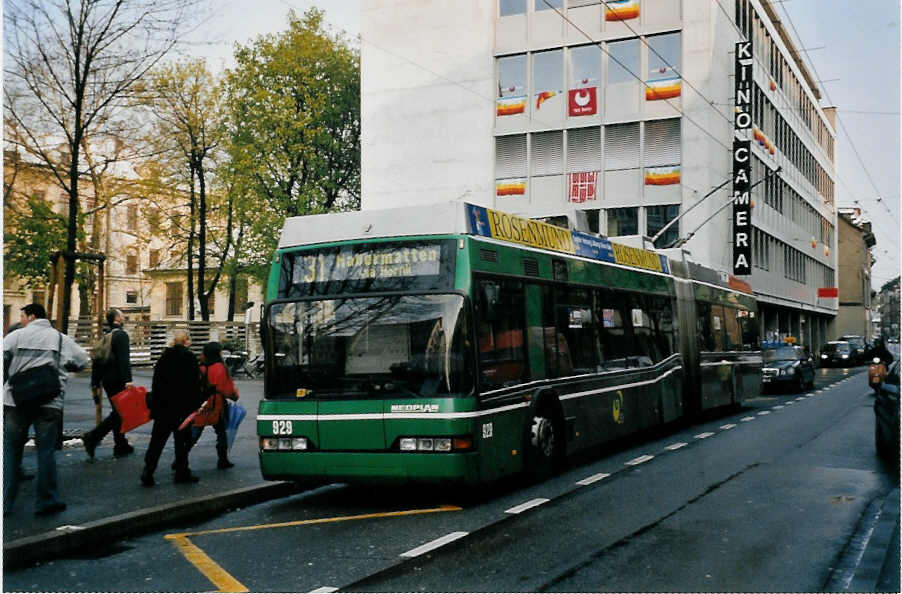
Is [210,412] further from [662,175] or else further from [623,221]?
[662,175]

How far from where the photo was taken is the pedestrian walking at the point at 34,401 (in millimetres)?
8625

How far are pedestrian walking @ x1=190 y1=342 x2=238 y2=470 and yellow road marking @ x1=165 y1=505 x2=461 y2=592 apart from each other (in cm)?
307

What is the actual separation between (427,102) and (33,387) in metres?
32.8

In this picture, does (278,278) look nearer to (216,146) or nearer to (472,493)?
(472,493)

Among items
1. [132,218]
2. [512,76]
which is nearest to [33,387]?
[512,76]

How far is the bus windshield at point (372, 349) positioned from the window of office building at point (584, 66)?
29.0 m

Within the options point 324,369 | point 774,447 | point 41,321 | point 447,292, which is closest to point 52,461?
point 41,321

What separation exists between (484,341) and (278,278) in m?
2.15

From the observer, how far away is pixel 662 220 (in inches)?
1423

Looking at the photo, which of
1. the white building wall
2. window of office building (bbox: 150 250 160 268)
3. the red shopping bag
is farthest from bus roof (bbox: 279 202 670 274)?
window of office building (bbox: 150 250 160 268)

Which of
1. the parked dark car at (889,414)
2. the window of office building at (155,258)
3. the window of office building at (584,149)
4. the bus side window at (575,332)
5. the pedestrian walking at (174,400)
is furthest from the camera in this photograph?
the window of office building at (155,258)

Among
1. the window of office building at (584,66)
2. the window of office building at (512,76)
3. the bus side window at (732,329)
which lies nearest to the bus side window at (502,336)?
the bus side window at (732,329)

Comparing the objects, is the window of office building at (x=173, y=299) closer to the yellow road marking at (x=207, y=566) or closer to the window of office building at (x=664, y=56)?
Answer: the window of office building at (x=664, y=56)

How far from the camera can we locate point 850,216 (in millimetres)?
94750
